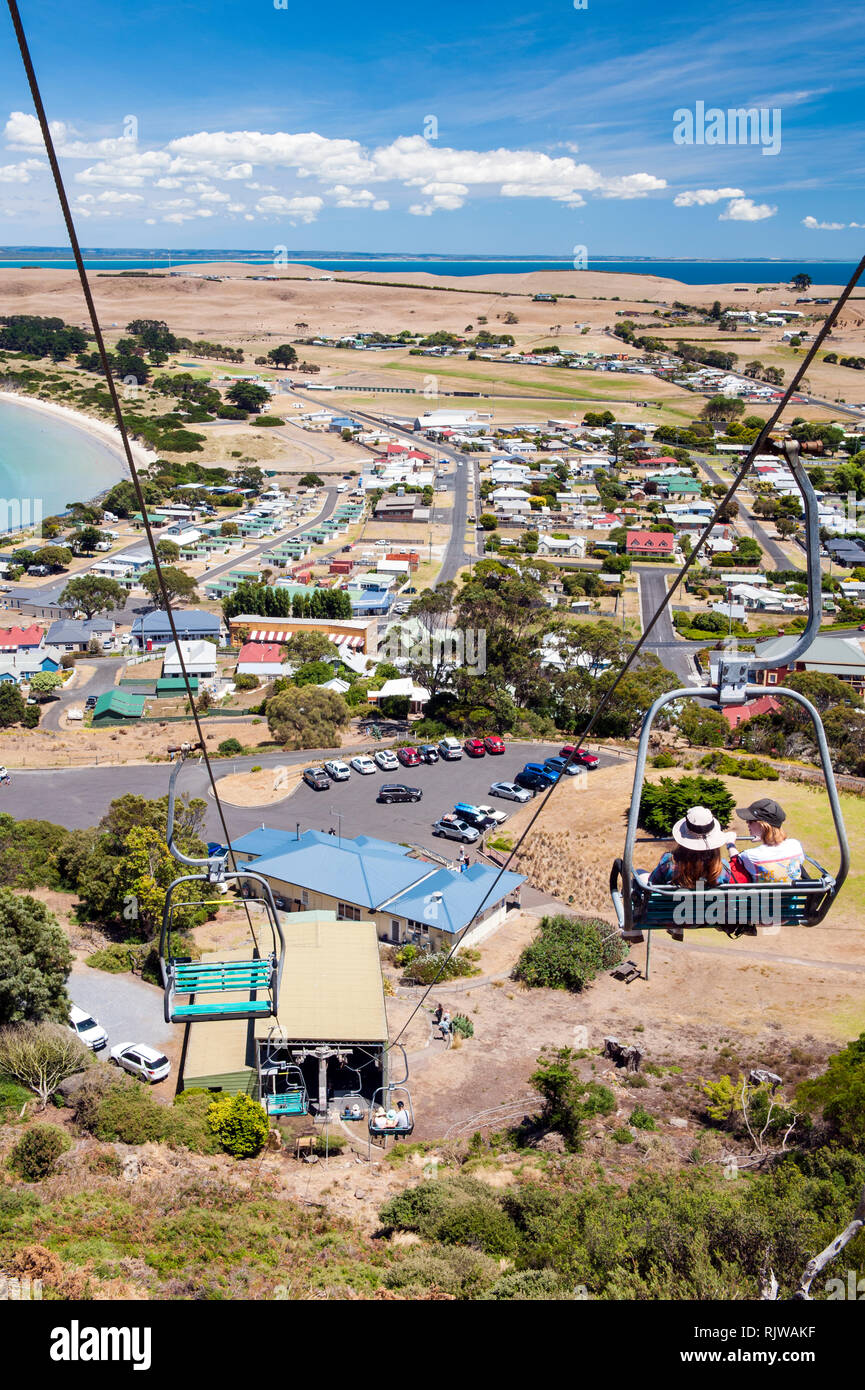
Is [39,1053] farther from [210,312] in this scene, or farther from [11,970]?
[210,312]

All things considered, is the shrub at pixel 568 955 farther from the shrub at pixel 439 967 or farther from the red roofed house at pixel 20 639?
the red roofed house at pixel 20 639

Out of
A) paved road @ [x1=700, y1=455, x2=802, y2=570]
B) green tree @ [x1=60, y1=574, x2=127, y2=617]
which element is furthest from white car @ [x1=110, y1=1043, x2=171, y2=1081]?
paved road @ [x1=700, y1=455, x2=802, y2=570]

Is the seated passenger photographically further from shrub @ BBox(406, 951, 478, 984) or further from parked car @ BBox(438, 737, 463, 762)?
parked car @ BBox(438, 737, 463, 762)

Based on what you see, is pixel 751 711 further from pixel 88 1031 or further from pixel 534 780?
pixel 88 1031

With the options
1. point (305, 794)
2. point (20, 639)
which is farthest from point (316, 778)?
point (20, 639)

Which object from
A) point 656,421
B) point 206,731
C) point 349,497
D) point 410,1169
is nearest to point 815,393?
point 656,421

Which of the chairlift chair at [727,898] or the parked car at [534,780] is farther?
the parked car at [534,780]

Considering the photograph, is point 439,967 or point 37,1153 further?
point 439,967

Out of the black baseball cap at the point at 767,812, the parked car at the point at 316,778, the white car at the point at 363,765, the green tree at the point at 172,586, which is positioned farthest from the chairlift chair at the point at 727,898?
the green tree at the point at 172,586
